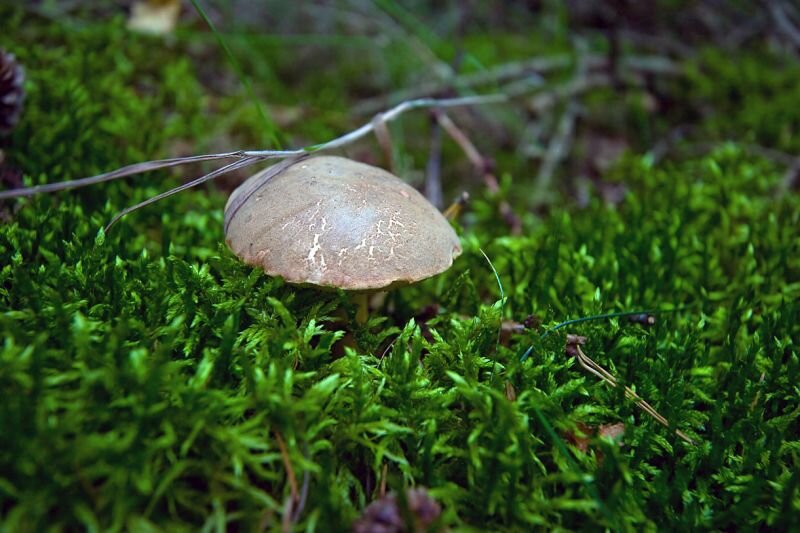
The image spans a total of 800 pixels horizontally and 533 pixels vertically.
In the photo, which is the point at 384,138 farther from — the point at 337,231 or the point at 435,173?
the point at 435,173

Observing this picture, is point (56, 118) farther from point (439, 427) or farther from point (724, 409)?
point (724, 409)

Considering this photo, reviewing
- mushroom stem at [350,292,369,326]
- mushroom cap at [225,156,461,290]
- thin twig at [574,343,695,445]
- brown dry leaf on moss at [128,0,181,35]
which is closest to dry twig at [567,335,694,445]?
thin twig at [574,343,695,445]

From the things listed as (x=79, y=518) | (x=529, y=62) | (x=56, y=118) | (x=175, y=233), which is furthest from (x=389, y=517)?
(x=529, y=62)

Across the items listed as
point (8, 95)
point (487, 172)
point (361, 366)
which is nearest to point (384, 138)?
point (487, 172)

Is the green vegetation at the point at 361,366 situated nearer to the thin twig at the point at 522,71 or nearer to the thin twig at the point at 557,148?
the thin twig at the point at 557,148

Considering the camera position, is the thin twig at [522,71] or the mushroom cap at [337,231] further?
the thin twig at [522,71]

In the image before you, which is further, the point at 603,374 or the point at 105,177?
the point at 603,374

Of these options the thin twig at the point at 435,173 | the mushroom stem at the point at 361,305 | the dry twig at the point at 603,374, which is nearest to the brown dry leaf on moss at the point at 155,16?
the thin twig at the point at 435,173
